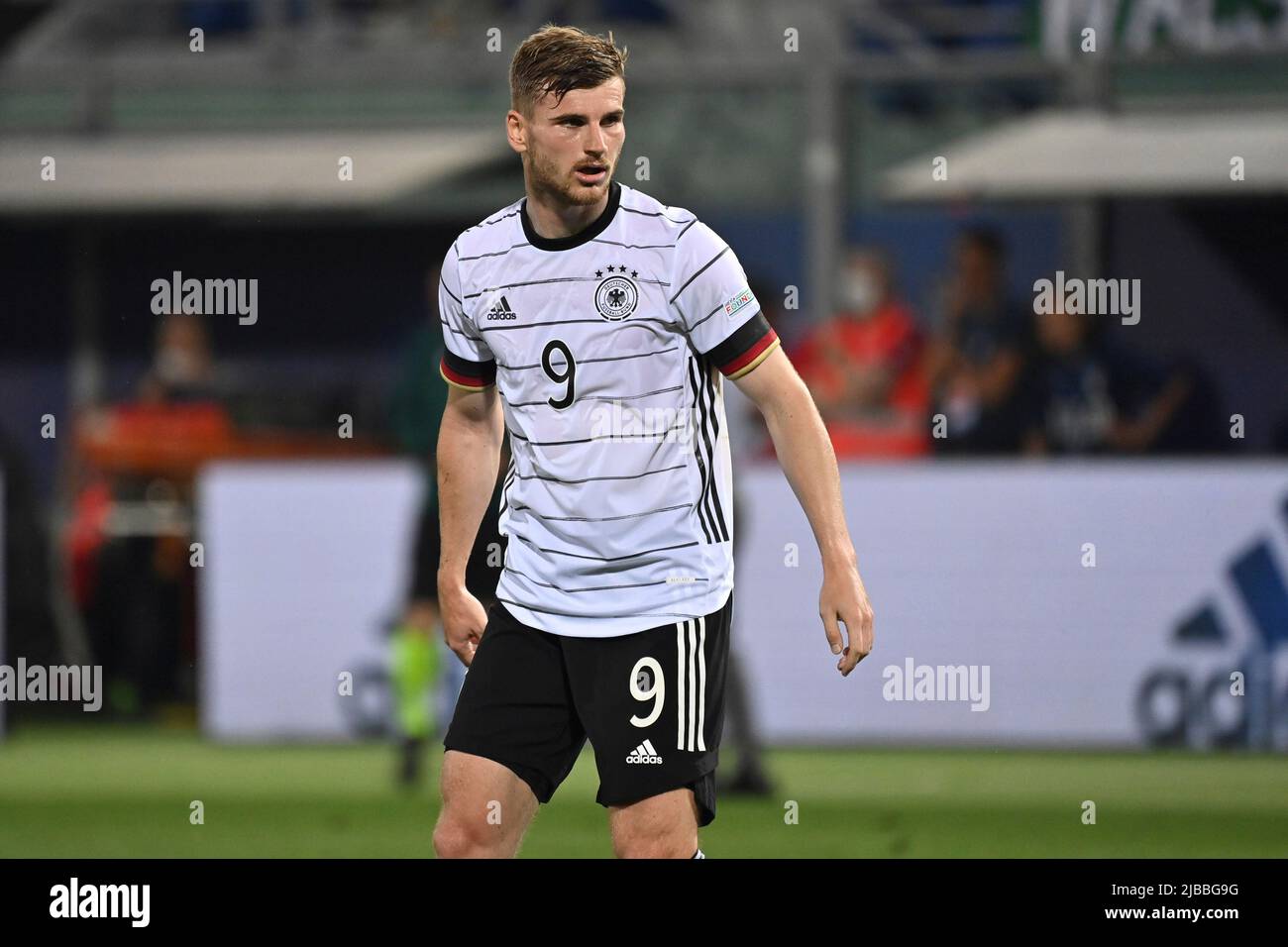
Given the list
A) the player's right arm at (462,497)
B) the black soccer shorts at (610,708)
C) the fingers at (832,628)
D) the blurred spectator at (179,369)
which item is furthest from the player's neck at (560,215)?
the blurred spectator at (179,369)

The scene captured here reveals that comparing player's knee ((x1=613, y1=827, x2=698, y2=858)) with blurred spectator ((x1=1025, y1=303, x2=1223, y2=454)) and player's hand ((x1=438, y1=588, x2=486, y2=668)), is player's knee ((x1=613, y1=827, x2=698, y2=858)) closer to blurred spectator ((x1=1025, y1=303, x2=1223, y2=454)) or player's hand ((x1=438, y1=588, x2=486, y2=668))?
player's hand ((x1=438, y1=588, x2=486, y2=668))

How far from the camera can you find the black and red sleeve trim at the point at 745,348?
A: 483cm

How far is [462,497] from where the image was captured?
533 cm

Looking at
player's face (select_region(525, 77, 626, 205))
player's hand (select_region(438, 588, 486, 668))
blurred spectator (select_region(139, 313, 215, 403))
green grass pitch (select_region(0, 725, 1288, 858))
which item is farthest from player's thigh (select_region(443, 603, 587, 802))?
blurred spectator (select_region(139, 313, 215, 403))

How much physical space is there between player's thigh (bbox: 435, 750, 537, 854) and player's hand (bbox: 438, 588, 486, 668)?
43cm

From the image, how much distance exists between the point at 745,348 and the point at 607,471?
1.24 ft

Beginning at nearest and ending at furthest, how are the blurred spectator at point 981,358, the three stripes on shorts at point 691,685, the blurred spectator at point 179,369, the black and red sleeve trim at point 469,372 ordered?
the three stripes on shorts at point 691,685 < the black and red sleeve trim at point 469,372 < the blurred spectator at point 981,358 < the blurred spectator at point 179,369

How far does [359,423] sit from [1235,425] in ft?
19.2

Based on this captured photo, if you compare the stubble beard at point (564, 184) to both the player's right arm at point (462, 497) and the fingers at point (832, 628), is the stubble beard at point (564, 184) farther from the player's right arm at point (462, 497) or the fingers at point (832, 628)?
the fingers at point (832, 628)

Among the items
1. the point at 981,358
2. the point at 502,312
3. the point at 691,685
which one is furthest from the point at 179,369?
the point at 691,685

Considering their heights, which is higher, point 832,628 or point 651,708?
point 832,628

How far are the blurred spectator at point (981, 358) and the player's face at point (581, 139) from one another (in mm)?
6639

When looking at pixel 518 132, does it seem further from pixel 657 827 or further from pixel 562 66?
pixel 657 827
